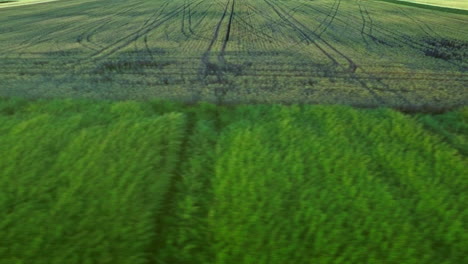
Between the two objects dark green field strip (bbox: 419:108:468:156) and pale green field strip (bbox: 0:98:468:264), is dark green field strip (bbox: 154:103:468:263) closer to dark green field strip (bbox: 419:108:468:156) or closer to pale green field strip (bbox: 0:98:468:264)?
pale green field strip (bbox: 0:98:468:264)

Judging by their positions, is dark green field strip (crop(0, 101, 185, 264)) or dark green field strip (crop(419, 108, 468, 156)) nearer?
dark green field strip (crop(0, 101, 185, 264))

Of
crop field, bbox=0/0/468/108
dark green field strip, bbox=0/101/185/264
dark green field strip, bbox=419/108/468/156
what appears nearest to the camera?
dark green field strip, bbox=0/101/185/264

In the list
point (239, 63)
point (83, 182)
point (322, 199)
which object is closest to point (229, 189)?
point (322, 199)

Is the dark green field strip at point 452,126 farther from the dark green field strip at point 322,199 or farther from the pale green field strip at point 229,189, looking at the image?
the dark green field strip at point 322,199

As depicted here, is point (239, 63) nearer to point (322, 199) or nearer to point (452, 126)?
point (452, 126)

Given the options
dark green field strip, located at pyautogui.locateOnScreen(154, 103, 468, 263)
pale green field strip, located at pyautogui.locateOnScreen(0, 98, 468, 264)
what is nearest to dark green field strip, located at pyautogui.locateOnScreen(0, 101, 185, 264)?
pale green field strip, located at pyautogui.locateOnScreen(0, 98, 468, 264)

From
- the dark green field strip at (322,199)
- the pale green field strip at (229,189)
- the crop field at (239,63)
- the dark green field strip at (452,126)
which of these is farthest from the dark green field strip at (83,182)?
the dark green field strip at (452,126)

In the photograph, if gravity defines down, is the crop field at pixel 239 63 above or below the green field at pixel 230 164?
above
